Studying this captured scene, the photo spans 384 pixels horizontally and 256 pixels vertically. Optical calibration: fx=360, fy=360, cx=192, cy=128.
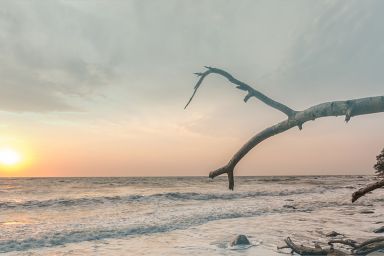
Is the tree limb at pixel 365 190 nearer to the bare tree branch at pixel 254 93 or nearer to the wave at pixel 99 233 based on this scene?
the bare tree branch at pixel 254 93

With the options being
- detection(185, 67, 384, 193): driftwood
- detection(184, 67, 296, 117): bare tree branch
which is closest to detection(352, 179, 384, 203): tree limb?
detection(185, 67, 384, 193): driftwood

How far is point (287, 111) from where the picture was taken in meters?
2.86

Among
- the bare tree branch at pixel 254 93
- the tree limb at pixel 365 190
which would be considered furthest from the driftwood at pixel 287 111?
the tree limb at pixel 365 190

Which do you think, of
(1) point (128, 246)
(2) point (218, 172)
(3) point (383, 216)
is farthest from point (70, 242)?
(3) point (383, 216)

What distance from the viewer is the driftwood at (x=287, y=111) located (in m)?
2.51

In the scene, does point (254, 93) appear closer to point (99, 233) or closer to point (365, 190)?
point (365, 190)

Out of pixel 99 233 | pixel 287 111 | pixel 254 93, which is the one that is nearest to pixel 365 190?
pixel 287 111

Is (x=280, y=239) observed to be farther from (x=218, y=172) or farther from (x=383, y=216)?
(x=218, y=172)

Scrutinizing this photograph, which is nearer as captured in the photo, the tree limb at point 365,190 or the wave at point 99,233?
the tree limb at point 365,190

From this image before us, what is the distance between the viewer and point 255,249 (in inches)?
487

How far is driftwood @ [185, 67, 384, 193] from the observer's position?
2508 mm

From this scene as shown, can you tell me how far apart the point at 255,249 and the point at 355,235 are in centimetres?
501

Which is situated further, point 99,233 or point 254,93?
point 99,233

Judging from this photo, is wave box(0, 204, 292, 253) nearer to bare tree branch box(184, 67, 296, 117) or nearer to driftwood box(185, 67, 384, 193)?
driftwood box(185, 67, 384, 193)
